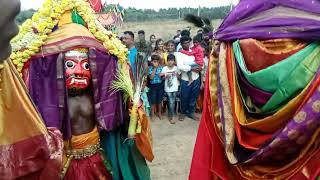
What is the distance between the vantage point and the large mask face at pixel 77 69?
3.62 metres

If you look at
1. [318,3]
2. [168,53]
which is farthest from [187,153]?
[318,3]

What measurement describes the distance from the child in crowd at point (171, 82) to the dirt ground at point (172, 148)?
260mm

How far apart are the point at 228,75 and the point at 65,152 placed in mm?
1752

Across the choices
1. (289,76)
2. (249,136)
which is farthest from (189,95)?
(289,76)

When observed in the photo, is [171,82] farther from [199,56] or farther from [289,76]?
[289,76]

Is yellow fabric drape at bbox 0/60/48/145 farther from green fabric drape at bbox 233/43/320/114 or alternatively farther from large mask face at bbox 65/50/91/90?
large mask face at bbox 65/50/91/90

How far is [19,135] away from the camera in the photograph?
2.12 metres

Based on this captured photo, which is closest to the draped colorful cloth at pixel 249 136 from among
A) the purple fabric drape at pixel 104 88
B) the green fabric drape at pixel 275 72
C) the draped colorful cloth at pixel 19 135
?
the green fabric drape at pixel 275 72

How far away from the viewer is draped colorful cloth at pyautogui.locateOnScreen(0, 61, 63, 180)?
2.03m

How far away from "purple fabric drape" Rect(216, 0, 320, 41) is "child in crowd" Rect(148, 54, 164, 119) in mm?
5410

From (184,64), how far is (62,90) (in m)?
4.83

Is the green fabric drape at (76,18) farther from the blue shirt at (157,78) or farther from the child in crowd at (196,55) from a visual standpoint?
the child in crowd at (196,55)

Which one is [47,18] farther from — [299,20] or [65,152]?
[299,20]

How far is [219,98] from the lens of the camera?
2.63 m
